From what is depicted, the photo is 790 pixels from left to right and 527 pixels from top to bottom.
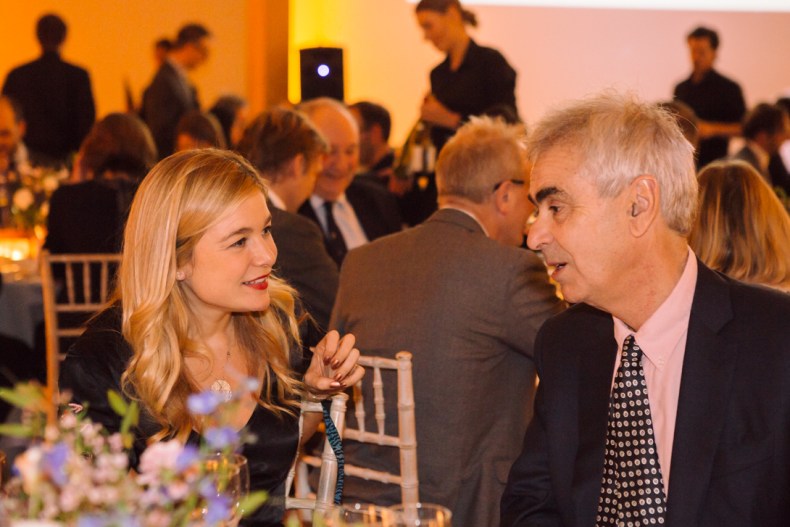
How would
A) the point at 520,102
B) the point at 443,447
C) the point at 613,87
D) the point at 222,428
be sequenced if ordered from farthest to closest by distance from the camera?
the point at 520,102 < the point at 443,447 < the point at 613,87 < the point at 222,428

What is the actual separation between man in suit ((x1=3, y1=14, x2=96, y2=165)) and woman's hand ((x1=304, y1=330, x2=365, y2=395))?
6.33 metres

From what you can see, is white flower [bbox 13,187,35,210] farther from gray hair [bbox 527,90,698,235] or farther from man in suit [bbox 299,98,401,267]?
gray hair [bbox 527,90,698,235]

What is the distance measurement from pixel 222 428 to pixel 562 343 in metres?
1.04

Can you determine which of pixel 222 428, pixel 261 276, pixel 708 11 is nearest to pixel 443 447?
pixel 261 276

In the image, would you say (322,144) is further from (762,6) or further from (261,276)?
(762,6)

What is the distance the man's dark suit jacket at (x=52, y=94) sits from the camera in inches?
316

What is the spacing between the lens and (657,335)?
71.2 inches

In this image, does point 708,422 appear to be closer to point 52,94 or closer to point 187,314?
point 187,314

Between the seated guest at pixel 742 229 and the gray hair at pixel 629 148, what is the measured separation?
953mm

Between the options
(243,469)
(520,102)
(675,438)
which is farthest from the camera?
(520,102)

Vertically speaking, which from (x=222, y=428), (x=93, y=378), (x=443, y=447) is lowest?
(x=443, y=447)

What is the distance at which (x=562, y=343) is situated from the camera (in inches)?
77.2

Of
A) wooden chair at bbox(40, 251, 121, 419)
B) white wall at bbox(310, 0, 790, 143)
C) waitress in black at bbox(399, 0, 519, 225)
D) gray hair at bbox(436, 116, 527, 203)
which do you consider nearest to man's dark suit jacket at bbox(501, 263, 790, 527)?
gray hair at bbox(436, 116, 527, 203)

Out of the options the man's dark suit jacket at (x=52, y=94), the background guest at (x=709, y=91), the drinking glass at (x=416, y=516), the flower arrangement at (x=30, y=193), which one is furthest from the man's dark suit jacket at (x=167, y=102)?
the drinking glass at (x=416, y=516)
